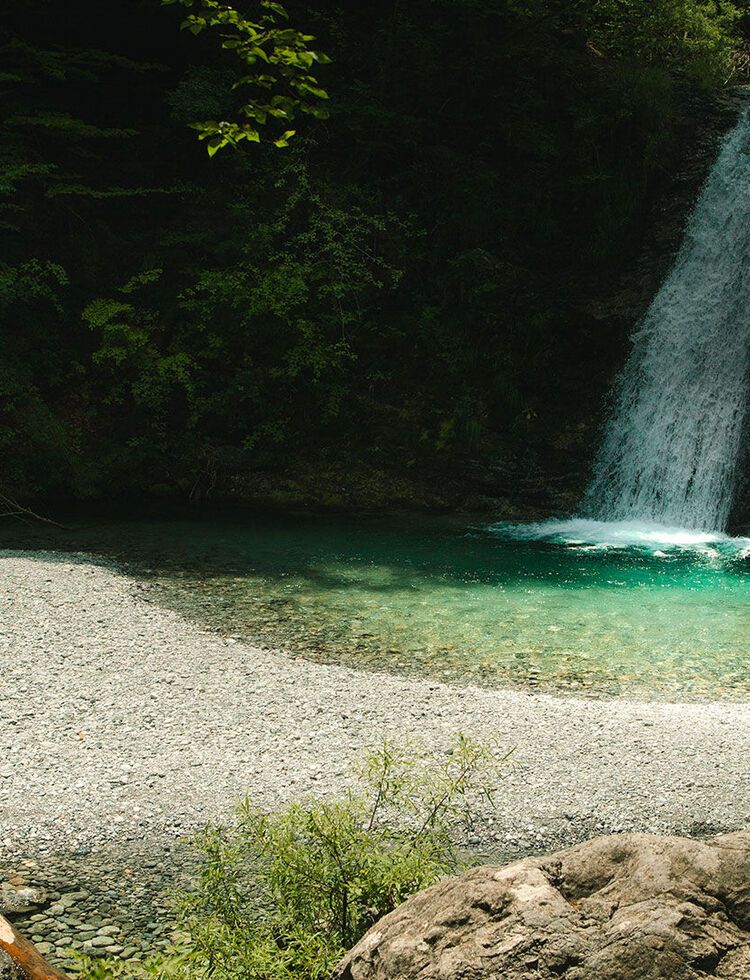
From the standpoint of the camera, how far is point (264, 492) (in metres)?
12.2

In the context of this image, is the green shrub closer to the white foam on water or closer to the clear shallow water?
the clear shallow water

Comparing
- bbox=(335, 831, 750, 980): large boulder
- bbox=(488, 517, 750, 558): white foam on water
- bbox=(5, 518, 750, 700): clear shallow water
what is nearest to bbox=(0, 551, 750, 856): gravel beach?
bbox=(5, 518, 750, 700): clear shallow water

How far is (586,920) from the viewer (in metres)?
2.21

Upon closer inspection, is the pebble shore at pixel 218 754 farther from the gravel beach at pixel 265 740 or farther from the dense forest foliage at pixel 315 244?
the dense forest foliage at pixel 315 244

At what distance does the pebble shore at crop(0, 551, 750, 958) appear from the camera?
3.77 metres

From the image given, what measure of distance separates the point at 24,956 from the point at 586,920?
1716 mm

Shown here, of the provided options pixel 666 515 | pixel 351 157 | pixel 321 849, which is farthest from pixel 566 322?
pixel 321 849

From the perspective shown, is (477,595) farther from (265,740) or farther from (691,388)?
(691,388)

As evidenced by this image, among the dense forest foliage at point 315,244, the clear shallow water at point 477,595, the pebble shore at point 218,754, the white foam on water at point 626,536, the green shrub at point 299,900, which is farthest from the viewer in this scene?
the dense forest foliage at point 315,244

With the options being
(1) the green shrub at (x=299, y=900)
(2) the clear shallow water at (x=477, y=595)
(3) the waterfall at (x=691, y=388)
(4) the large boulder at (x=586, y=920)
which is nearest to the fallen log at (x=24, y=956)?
(1) the green shrub at (x=299, y=900)

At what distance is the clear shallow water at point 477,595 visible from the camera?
6426 mm

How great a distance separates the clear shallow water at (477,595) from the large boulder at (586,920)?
3650 millimetres

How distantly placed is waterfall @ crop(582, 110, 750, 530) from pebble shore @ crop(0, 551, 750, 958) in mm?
6287

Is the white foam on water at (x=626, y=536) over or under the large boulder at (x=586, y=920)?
over
